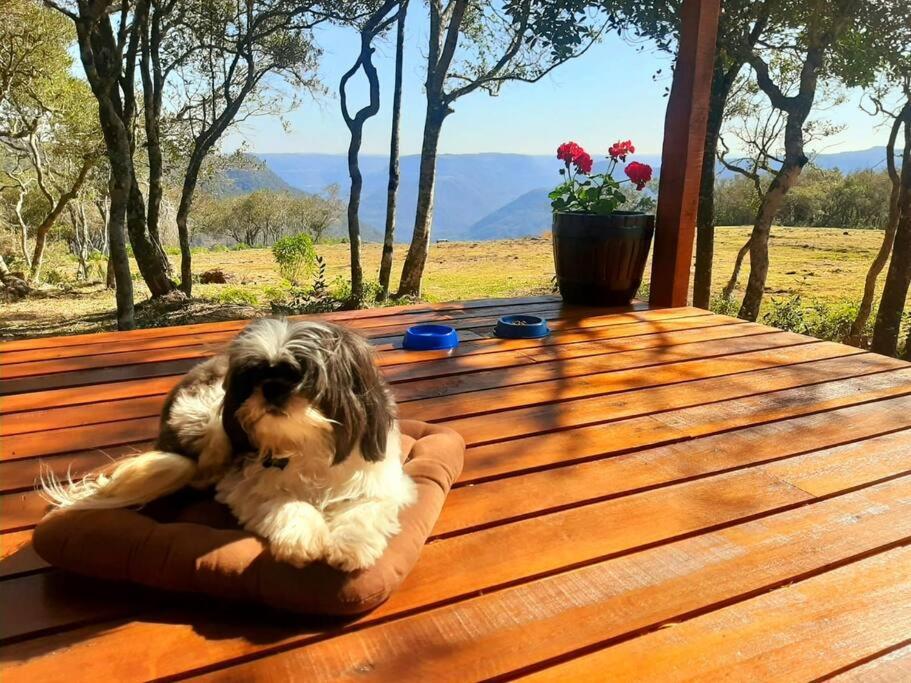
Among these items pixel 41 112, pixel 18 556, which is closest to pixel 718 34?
pixel 18 556

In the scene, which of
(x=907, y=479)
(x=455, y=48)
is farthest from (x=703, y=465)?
(x=455, y=48)

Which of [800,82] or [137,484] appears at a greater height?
[800,82]

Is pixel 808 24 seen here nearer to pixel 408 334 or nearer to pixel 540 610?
pixel 408 334

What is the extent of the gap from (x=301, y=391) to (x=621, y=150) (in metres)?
3.77

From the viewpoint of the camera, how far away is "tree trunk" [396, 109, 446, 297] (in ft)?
28.1

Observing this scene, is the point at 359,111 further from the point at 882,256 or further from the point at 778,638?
the point at 778,638

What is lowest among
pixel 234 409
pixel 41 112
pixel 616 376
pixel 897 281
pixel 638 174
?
pixel 616 376

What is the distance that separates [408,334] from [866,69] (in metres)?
5.04

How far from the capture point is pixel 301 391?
1320 mm

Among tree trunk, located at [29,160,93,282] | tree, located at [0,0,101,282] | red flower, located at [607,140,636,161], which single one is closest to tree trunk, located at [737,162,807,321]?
red flower, located at [607,140,636,161]

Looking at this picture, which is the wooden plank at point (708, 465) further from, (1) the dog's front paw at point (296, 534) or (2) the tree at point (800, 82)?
(2) the tree at point (800, 82)

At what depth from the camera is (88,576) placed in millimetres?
1368

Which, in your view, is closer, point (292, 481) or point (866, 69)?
point (292, 481)

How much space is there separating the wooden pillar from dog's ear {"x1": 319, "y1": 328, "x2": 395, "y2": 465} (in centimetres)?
313
